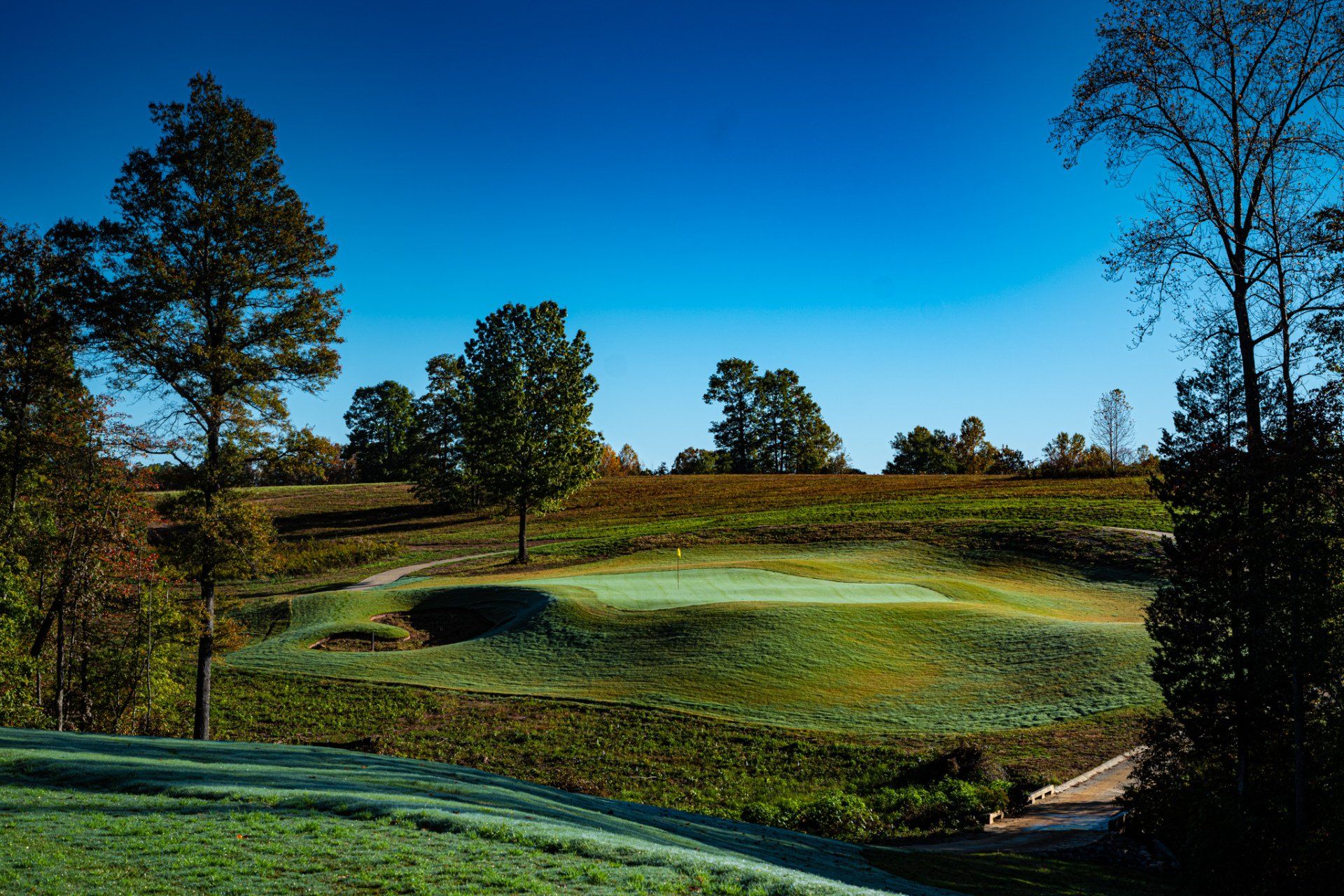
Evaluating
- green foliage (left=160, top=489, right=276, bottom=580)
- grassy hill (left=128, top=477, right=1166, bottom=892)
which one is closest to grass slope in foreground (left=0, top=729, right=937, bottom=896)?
grassy hill (left=128, top=477, right=1166, bottom=892)

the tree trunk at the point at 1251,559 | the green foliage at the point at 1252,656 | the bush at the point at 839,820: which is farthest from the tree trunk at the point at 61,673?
the tree trunk at the point at 1251,559

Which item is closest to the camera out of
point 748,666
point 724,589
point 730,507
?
point 748,666

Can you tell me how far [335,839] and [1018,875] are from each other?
9468 mm

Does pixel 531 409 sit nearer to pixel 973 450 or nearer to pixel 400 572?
pixel 400 572

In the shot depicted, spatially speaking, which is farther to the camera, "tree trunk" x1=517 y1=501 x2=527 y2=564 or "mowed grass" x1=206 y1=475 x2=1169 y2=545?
"mowed grass" x1=206 y1=475 x2=1169 y2=545

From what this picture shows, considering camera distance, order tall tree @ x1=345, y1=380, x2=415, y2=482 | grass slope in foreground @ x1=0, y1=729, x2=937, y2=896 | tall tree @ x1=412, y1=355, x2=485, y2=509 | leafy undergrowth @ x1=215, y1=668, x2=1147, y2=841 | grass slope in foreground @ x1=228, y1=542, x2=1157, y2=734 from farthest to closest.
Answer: tall tree @ x1=345, y1=380, x2=415, y2=482, tall tree @ x1=412, y1=355, x2=485, y2=509, grass slope in foreground @ x1=228, y1=542, x2=1157, y2=734, leafy undergrowth @ x1=215, y1=668, x2=1147, y2=841, grass slope in foreground @ x1=0, y1=729, x2=937, y2=896

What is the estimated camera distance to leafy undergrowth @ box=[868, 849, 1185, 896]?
10.7 m

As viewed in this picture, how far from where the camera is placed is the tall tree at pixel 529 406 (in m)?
45.7

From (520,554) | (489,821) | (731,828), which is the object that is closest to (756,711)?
(731,828)

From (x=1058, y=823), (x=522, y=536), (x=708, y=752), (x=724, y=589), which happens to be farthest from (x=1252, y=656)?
(x=522, y=536)

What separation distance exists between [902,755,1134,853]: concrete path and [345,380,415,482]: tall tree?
261 feet

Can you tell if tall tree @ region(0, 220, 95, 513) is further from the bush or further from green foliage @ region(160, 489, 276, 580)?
the bush

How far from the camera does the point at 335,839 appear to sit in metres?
7.75

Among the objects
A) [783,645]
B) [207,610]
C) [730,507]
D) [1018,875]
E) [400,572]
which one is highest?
[730,507]
